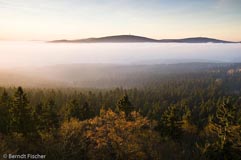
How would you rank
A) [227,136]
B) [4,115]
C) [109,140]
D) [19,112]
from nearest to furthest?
[227,136] → [109,140] → [19,112] → [4,115]

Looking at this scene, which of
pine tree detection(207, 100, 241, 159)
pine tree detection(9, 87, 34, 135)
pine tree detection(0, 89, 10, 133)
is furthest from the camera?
pine tree detection(0, 89, 10, 133)

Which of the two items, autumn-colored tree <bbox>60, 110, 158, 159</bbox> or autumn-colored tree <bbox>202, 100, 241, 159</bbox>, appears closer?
autumn-colored tree <bbox>202, 100, 241, 159</bbox>

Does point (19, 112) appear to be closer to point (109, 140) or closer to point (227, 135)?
point (109, 140)

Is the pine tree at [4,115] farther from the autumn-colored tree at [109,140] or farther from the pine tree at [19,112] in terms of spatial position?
the autumn-colored tree at [109,140]

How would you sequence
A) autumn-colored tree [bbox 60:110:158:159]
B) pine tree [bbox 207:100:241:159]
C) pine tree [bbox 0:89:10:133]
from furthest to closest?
1. pine tree [bbox 0:89:10:133]
2. autumn-colored tree [bbox 60:110:158:159]
3. pine tree [bbox 207:100:241:159]

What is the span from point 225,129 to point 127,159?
46.6ft

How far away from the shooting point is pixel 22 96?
1624 inches

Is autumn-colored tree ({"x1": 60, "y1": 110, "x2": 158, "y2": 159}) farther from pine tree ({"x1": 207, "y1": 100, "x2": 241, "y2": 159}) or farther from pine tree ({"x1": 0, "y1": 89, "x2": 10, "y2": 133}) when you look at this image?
pine tree ({"x1": 0, "y1": 89, "x2": 10, "y2": 133})

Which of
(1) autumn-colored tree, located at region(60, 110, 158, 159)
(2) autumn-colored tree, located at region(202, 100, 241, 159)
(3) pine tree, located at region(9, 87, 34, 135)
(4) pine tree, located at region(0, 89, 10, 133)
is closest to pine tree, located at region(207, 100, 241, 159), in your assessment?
(2) autumn-colored tree, located at region(202, 100, 241, 159)

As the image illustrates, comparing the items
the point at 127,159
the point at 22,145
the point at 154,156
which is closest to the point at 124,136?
the point at 127,159

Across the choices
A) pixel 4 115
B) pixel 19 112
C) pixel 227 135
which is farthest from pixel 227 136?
pixel 4 115

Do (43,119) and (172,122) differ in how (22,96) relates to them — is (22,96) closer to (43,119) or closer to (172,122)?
(43,119)

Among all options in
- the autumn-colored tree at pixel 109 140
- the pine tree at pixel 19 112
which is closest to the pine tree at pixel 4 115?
the pine tree at pixel 19 112

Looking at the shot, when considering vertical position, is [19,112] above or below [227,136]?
below
